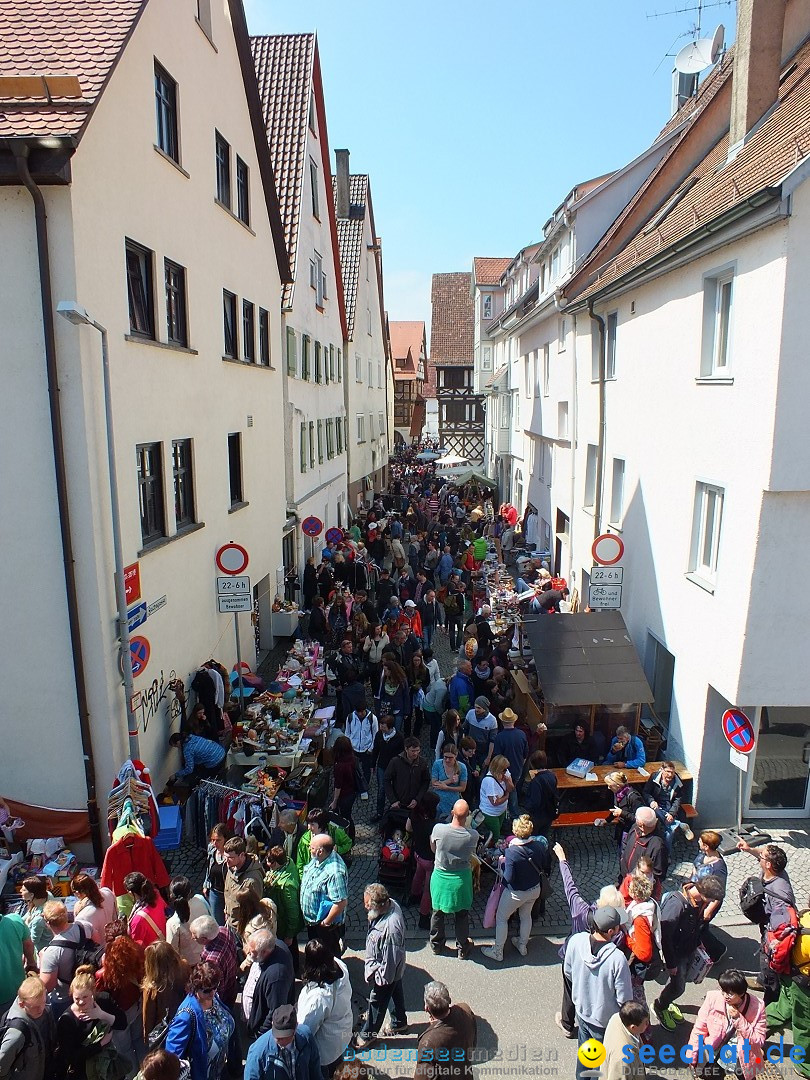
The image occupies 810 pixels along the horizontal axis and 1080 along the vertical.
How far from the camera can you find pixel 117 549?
7.94 meters

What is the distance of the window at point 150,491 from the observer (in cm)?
926

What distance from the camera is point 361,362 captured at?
109 feet

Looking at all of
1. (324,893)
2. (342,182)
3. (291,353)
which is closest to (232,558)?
(324,893)

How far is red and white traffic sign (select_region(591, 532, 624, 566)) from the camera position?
12141mm

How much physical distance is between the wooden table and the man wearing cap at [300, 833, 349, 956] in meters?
3.60

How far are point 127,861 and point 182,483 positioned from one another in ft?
18.2

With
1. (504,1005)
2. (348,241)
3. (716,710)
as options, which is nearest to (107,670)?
(504,1005)

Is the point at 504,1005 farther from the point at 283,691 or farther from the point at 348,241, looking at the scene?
the point at 348,241

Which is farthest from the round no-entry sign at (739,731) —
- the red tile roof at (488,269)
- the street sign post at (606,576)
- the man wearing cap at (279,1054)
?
the red tile roof at (488,269)

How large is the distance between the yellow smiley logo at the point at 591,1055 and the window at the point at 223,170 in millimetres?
12619

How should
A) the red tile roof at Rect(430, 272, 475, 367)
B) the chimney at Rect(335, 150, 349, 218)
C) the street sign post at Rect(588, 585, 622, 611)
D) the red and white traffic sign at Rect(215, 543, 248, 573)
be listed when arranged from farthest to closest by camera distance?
the red tile roof at Rect(430, 272, 475, 367) < the chimney at Rect(335, 150, 349, 218) < the street sign post at Rect(588, 585, 622, 611) < the red and white traffic sign at Rect(215, 543, 248, 573)

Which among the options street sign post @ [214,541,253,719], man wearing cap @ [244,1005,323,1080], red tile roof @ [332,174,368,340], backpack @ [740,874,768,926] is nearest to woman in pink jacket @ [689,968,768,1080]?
backpack @ [740,874,768,926]

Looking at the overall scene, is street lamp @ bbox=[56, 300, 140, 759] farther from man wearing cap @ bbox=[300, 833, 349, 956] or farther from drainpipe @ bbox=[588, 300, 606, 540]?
drainpipe @ bbox=[588, 300, 606, 540]

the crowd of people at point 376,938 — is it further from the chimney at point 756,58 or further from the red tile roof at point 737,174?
the chimney at point 756,58
